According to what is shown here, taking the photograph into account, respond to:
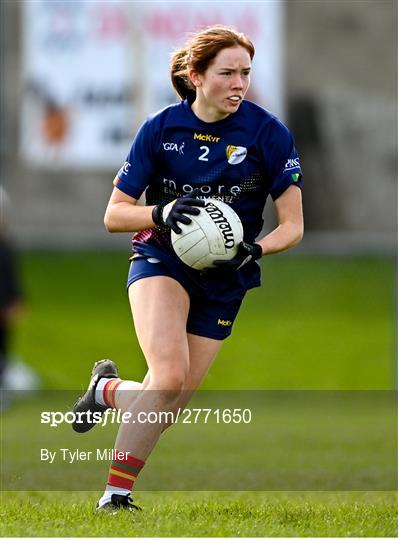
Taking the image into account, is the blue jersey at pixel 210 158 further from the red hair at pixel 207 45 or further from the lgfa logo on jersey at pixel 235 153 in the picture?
the red hair at pixel 207 45

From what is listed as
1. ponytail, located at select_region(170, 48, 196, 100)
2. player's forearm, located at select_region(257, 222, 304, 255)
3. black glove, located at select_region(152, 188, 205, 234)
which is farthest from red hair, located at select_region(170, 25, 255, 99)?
player's forearm, located at select_region(257, 222, 304, 255)

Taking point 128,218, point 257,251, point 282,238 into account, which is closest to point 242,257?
point 257,251

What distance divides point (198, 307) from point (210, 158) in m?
0.67

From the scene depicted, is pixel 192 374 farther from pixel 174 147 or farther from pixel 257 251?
pixel 174 147

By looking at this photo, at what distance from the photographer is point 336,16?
2311cm

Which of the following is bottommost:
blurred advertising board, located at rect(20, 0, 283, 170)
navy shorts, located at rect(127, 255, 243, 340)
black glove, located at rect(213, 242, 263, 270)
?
blurred advertising board, located at rect(20, 0, 283, 170)

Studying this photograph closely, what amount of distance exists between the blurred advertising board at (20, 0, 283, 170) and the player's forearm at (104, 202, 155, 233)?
46.0ft

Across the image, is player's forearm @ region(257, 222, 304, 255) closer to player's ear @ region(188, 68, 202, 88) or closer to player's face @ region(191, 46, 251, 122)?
player's face @ region(191, 46, 251, 122)

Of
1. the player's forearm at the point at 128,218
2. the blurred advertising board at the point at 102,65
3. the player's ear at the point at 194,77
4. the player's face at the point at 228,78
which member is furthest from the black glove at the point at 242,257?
the blurred advertising board at the point at 102,65

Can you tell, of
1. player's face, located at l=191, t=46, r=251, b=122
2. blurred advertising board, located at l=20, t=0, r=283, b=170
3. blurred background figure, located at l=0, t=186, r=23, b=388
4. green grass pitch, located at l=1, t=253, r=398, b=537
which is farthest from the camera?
blurred advertising board, located at l=20, t=0, r=283, b=170

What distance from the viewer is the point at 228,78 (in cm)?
596

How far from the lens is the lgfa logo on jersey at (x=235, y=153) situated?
607 cm

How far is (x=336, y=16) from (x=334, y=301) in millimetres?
7483

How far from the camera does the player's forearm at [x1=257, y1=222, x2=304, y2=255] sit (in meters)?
6.05
